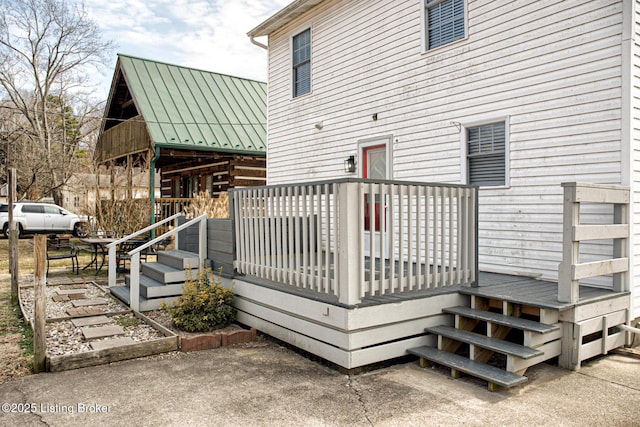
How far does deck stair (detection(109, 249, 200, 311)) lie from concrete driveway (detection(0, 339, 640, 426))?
2.00m

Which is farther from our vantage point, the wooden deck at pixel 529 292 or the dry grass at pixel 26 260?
the dry grass at pixel 26 260

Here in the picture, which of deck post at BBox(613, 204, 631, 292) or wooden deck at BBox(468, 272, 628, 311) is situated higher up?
deck post at BBox(613, 204, 631, 292)

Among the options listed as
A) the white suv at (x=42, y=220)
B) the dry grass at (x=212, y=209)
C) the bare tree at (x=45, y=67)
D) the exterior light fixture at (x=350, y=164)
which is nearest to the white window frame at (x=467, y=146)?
the exterior light fixture at (x=350, y=164)

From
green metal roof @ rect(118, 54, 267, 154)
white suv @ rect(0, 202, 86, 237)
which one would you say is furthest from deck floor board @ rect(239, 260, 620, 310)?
white suv @ rect(0, 202, 86, 237)

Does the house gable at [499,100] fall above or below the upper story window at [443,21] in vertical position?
below

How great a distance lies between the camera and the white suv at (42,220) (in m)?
18.9

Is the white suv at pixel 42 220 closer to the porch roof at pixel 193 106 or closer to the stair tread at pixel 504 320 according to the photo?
the porch roof at pixel 193 106

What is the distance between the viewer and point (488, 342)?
4.37 m

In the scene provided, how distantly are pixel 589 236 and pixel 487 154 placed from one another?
2.18m

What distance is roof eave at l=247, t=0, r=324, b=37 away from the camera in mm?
9391

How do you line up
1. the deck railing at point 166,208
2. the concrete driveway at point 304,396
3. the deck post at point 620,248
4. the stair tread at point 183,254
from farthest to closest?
the deck railing at point 166,208
the stair tread at point 183,254
the deck post at point 620,248
the concrete driveway at point 304,396

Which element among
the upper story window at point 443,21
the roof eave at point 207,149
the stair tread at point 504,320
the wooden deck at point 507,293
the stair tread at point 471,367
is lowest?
the stair tread at point 471,367

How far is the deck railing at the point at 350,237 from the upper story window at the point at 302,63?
4560 mm

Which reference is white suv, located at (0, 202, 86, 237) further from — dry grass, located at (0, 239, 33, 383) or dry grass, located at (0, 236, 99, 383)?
dry grass, located at (0, 239, 33, 383)
